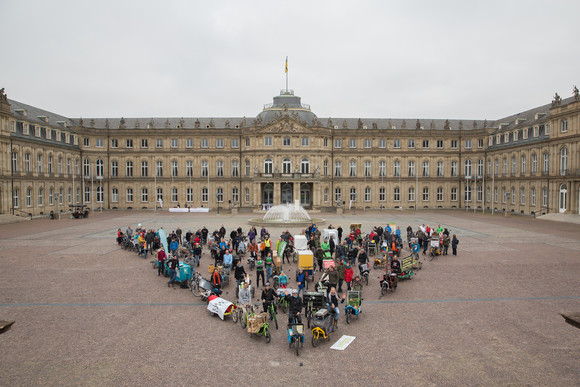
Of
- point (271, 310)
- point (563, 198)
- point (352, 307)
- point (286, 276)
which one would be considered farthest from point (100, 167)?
point (563, 198)

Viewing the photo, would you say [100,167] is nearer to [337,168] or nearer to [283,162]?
[283,162]

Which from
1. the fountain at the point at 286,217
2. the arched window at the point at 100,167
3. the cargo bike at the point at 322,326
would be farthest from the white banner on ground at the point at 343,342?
the arched window at the point at 100,167

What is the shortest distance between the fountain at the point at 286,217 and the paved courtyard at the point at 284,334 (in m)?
20.3

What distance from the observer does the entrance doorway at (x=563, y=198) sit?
50656 millimetres

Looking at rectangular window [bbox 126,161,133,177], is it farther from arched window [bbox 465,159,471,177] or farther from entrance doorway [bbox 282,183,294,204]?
arched window [bbox 465,159,471,177]

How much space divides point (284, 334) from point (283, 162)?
183 ft

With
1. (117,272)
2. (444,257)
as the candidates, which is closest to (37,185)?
(117,272)

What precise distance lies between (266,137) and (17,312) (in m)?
55.3

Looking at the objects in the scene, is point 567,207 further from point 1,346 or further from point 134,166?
point 134,166

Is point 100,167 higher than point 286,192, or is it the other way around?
point 100,167

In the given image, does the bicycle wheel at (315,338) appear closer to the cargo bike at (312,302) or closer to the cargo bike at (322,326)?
the cargo bike at (322,326)

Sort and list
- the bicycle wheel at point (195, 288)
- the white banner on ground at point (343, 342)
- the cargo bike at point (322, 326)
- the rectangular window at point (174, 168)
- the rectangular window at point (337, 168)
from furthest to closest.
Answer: the rectangular window at point (337, 168) < the rectangular window at point (174, 168) < the bicycle wheel at point (195, 288) < the cargo bike at point (322, 326) < the white banner on ground at point (343, 342)

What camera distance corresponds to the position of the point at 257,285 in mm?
19078

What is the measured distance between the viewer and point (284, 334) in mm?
13375
